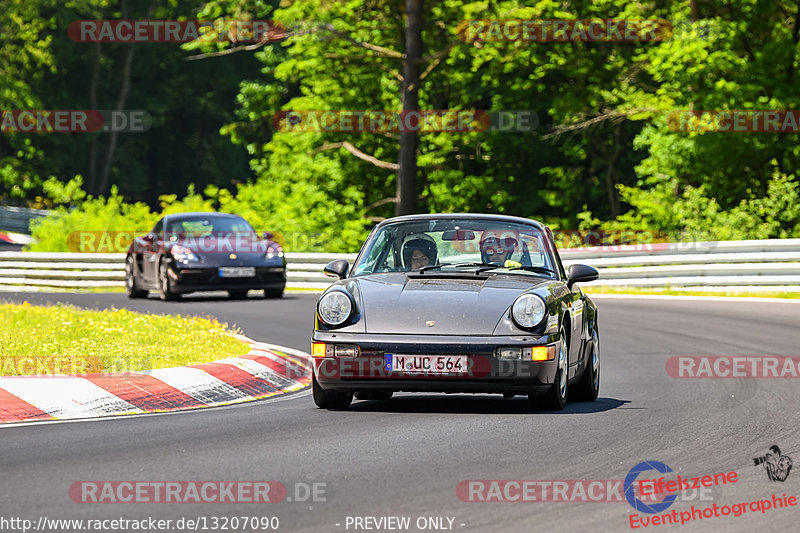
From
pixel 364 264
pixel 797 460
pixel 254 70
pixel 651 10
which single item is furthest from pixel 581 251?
pixel 254 70

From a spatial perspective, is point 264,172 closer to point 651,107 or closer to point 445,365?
point 651,107

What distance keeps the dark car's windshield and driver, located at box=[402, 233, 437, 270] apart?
13.7 meters

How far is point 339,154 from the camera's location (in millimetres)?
40594

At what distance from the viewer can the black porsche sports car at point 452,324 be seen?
9.21 m

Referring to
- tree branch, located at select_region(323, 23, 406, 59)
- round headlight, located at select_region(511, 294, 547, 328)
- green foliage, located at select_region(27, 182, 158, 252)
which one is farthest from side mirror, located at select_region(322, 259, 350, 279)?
tree branch, located at select_region(323, 23, 406, 59)

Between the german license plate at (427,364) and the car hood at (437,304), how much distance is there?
0.57ft

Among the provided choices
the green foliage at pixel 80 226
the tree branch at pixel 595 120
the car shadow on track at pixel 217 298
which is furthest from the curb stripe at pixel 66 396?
the tree branch at pixel 595 120

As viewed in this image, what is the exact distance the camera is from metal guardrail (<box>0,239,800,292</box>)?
76.1 ft

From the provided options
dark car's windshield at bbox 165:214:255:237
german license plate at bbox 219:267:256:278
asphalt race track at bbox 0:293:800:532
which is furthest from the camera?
dark car's windshield at bbox 165:214:255:237

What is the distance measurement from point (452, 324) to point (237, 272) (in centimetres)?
1412

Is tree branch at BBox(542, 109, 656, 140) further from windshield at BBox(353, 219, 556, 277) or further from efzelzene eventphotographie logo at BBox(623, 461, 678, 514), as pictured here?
efzelzene eventphotographie logo at BBox(623, 461, 678, 514)

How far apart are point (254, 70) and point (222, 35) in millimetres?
43242

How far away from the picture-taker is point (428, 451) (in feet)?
25.4

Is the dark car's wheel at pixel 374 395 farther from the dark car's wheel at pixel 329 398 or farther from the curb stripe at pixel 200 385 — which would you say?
the curb stripe at pixel 200 385
